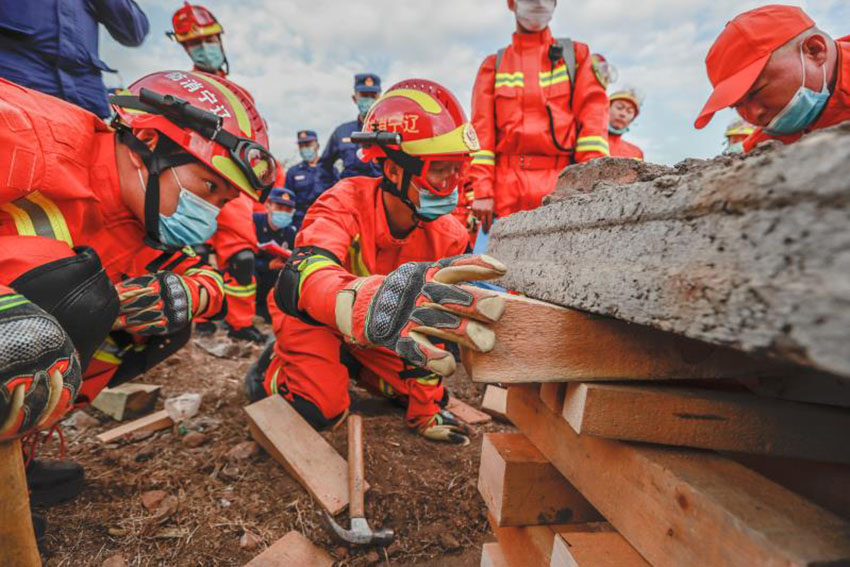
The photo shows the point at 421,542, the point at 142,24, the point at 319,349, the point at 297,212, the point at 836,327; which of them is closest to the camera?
the point at 836,327

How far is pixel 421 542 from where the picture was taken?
1.85 meters

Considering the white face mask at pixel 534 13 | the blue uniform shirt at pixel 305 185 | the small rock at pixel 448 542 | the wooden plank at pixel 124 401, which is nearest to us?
the small rock at pixel 448 542

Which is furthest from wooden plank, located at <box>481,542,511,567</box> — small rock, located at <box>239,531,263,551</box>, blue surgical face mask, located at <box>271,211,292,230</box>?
blue surgical face mask, located at <box>271,211,292,230</box>

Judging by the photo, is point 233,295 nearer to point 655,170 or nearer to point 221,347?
point 221,347

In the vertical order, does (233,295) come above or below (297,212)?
below

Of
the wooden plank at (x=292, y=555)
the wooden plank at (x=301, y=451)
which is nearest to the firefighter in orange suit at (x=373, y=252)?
the wooden plank at (x=301, y=451)

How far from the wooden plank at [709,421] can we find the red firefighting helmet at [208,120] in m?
1.82

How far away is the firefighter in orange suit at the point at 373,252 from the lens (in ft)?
5.90

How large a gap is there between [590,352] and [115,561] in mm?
1881

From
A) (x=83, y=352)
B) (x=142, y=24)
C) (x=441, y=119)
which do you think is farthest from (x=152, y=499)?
(x=142, y=24)

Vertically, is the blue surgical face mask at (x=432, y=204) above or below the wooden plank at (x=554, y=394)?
above

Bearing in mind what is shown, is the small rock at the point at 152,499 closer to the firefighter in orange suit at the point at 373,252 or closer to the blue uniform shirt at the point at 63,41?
the firefighter in orange suit at the point at 373,252

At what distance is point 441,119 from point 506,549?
210 cm

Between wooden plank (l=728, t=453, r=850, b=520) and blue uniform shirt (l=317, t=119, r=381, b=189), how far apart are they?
5263 millimetres
